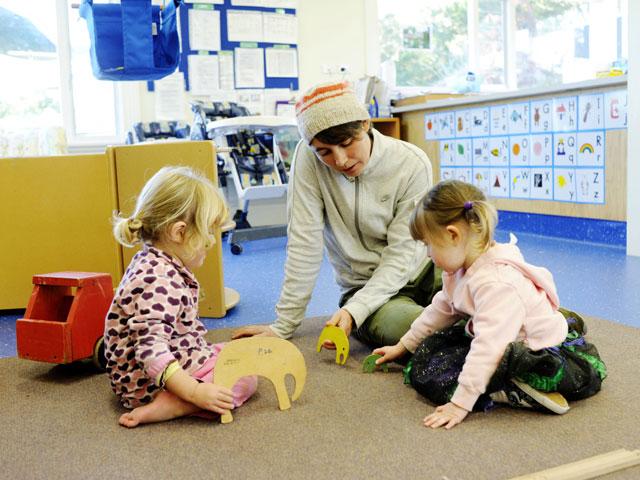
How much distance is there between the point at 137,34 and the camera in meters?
2.19

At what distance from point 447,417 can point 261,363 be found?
1.08 feet

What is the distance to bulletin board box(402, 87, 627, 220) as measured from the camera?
3.04m

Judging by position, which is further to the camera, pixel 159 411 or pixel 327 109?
pixel 327 109

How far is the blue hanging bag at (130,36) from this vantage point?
7.10 feet

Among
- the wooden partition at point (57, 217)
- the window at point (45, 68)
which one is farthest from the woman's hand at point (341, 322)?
the window at point (45, 68)

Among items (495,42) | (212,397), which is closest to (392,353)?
(212,397)

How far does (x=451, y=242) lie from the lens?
115 cm

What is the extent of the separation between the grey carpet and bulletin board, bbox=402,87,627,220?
1927 mm

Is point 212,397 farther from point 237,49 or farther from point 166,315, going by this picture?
point 237,49

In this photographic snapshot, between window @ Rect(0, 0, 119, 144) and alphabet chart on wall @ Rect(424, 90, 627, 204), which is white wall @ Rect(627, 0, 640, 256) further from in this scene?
window @ Rect(0, 0, 119, 144)

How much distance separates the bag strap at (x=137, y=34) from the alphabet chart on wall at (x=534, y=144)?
2.02 metres

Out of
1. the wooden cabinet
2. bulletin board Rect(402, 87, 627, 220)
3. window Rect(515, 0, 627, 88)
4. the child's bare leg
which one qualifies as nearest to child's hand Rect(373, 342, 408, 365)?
the child's bare leg

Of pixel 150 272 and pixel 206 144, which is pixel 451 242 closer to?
pixel 150 272

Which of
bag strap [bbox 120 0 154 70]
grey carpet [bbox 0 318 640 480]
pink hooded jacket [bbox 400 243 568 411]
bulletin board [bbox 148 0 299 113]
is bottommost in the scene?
grey carpet [bbox 0 318 640 480]
